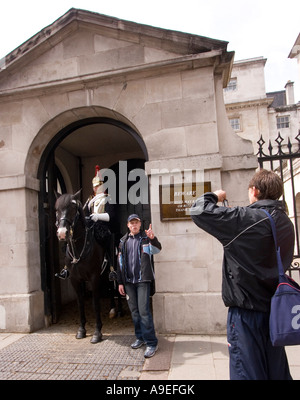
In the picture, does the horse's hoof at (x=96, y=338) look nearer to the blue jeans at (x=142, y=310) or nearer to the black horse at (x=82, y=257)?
the black horse at (x=82, y=257)

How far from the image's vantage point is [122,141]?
764cm

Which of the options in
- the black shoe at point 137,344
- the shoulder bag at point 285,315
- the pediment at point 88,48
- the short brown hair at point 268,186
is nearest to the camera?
the shoulder bag at point 285,315

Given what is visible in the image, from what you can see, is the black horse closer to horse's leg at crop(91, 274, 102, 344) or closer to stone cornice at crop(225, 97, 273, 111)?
horse's leg at crop(91, 274, 102, 344)

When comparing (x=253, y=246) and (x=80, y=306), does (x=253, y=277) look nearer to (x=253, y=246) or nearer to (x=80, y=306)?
(x=253, y=246)

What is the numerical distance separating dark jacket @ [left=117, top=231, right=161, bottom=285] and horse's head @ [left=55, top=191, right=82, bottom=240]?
797 millimetres

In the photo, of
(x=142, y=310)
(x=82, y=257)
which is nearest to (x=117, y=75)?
(x=82, y=257)

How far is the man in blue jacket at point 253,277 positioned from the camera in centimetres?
201

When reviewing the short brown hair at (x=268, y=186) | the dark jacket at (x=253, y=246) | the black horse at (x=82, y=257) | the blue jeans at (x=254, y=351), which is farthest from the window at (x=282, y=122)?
the blue jeans at (x=254, y=351)

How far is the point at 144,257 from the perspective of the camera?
384cm

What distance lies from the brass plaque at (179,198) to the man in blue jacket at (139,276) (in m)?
0.73

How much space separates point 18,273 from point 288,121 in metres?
31.9

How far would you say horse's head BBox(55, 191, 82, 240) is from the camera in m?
3.79

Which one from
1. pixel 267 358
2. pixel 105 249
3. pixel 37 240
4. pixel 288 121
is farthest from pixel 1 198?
pixel 288 121
